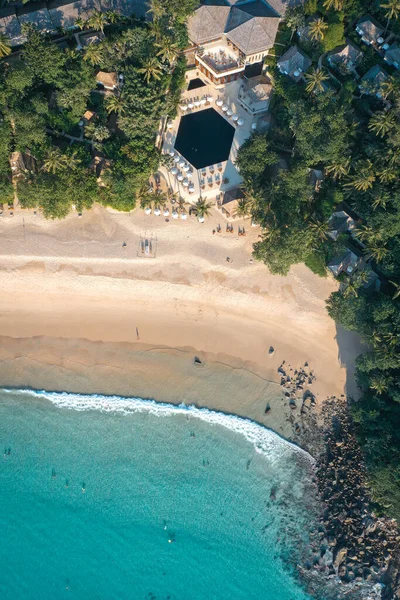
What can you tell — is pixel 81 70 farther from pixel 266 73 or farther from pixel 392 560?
pixel 392 560

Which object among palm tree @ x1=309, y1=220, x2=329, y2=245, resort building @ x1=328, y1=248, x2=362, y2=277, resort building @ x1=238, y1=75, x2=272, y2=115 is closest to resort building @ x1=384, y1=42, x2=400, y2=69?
resort building @ x1=238, y1=75, x2=272, y2=115

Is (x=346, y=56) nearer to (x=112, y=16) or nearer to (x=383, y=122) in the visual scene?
(x=383, y=122)

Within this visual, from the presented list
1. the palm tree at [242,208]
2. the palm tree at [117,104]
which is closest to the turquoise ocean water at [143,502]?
the palm tree at [242,208]

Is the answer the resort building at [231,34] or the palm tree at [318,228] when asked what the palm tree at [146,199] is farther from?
the palm tree at [318,228]

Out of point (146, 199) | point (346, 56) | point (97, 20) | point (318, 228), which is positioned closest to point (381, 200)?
point (318, 228)

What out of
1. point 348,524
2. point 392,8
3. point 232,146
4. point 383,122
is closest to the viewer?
point 383,122
